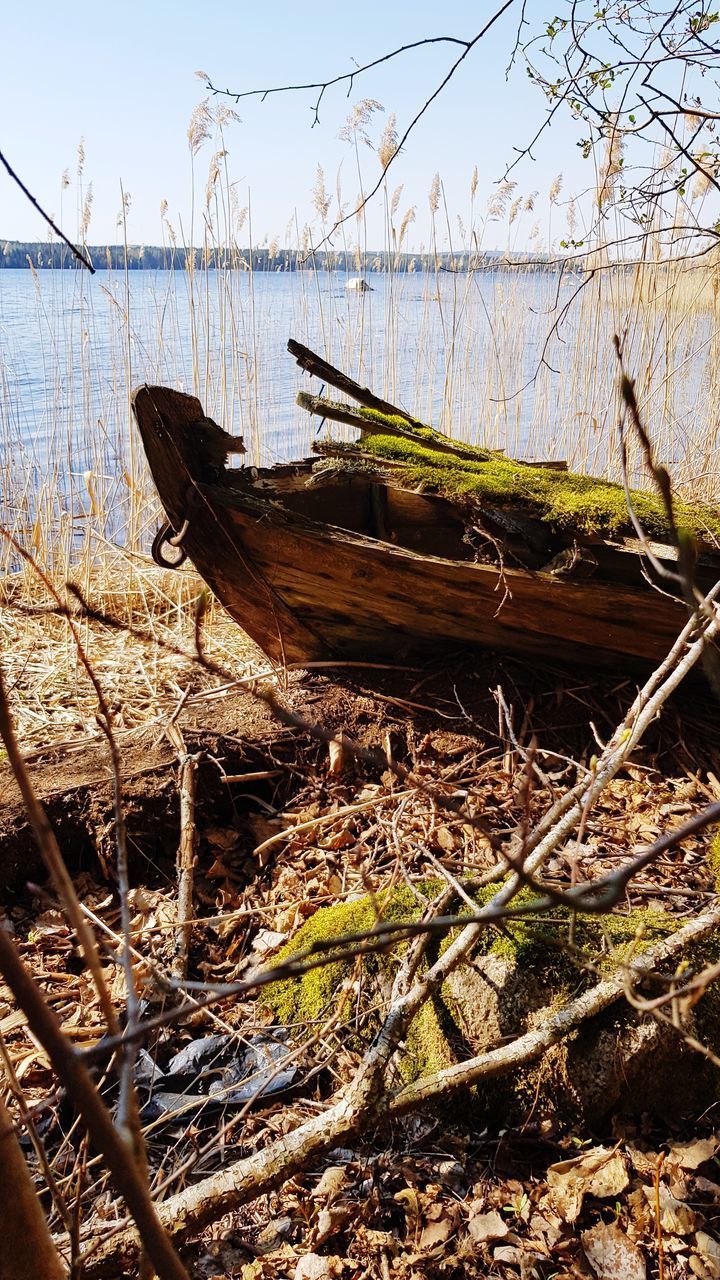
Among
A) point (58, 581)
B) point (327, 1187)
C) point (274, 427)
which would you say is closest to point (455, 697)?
point (327, 1187)

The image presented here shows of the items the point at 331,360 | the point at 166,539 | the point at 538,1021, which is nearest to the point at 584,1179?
the point at 538,1021

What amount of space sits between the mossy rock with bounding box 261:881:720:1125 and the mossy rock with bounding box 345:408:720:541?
98 centimetres

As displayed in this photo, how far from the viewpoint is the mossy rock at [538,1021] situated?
1405 mm

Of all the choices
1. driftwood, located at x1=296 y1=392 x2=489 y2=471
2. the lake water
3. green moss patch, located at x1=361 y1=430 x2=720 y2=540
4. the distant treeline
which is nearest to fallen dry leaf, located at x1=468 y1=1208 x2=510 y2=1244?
green moss patch, located at x1=361 y1=430 x2=720 y2=540

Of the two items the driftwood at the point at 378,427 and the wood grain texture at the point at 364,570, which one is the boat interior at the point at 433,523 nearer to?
the wood grain texture at the point at 364,570

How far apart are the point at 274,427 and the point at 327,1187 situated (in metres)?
7.59

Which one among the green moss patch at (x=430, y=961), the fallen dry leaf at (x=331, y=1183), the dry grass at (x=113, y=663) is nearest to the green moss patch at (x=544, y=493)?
the dry grass at (x=113, y=663)

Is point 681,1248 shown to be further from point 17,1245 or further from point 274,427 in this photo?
point 274,427

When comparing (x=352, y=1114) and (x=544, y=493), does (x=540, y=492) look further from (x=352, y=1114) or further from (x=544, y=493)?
(x=352, y=1114)

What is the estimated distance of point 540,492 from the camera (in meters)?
2.16

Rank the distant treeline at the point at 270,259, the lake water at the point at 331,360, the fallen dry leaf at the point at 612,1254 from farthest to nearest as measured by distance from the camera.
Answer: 1. the distant treeline at the point at 270,259
2. the lake water at the point at 331,360
3. the fallen dry leaf at the point at 612,1254

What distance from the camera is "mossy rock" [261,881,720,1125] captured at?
1.41 metres

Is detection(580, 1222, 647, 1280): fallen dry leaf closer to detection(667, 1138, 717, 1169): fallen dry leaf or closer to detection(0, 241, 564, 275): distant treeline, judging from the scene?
detection(667, 1138, 717, 1169): fallen dry leaf

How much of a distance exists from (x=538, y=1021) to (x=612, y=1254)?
1.14ft
